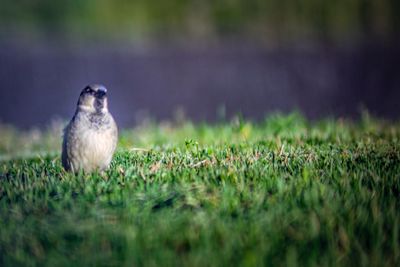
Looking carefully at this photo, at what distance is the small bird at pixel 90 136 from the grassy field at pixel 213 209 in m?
0.14

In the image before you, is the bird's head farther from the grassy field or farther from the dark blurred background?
the dark blurred background

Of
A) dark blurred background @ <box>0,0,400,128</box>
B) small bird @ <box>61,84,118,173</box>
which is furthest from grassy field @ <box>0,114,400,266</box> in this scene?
dark blurred background @ <box>0,0,400,128</box>

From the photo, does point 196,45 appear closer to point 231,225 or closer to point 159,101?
point 159,101

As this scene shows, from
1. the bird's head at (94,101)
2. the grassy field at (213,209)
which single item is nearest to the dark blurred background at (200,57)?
the bird's head at (94,101)

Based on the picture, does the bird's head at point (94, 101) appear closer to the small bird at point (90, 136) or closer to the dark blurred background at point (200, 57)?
the small bird at point (90, 136)

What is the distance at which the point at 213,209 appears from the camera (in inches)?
161

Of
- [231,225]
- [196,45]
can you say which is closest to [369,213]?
[231,225]

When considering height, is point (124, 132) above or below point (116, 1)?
below

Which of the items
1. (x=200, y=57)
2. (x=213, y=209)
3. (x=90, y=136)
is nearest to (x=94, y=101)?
(x=90, y=136)

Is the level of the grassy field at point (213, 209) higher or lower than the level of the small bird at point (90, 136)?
lower

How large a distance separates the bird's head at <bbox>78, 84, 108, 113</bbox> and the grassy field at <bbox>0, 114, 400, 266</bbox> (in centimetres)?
50

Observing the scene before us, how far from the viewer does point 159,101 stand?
1317 centimetres

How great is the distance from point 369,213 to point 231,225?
874 millimetres

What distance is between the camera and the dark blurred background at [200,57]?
492 inches
